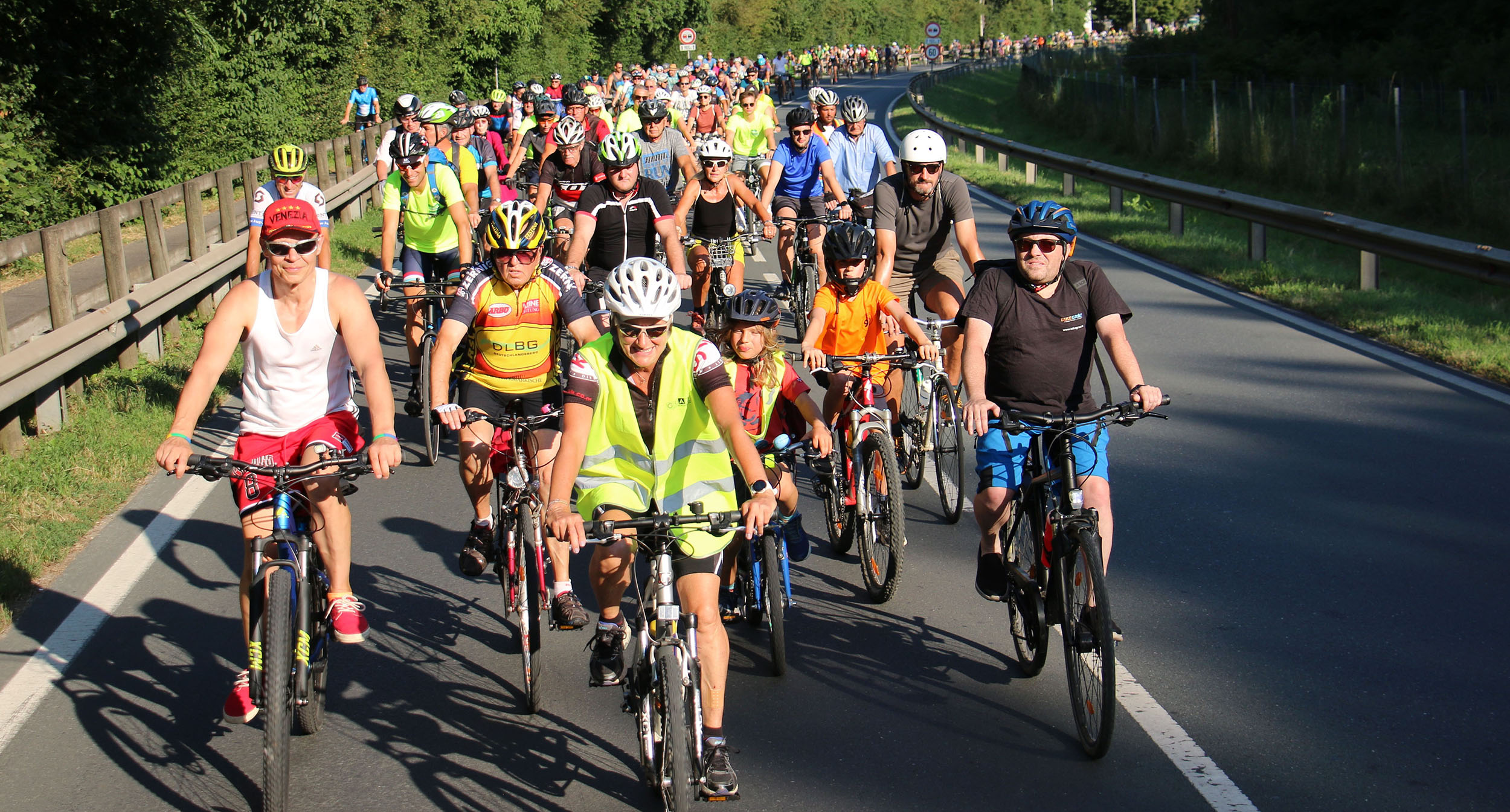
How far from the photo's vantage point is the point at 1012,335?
19.6 ft

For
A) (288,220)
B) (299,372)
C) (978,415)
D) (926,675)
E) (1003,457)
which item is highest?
(288,220)

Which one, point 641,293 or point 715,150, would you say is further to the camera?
point 715,150

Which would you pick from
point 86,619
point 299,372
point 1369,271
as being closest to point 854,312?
point 299,372

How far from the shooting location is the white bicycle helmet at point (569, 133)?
12.1 metres

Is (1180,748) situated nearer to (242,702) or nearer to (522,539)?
(522,539)

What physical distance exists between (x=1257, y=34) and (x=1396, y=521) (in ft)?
123

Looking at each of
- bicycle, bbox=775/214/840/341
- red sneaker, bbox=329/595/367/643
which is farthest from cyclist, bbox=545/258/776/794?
bicycle, bbox=775/214/840/341

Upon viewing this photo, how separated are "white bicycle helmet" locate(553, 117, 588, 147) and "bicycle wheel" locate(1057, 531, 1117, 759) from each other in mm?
7667

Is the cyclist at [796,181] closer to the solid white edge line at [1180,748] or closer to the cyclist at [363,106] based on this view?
the solid white edge line at [1180,748]

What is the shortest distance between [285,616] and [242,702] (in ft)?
1.65

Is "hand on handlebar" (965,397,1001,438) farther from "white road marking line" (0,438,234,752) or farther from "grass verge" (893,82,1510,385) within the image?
"grass verge" (893,82,1510,385)

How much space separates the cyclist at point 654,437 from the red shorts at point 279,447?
1049 mm

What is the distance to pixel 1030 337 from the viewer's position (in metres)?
5.95

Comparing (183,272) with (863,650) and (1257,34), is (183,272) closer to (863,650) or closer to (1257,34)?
(863,650)
